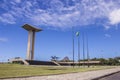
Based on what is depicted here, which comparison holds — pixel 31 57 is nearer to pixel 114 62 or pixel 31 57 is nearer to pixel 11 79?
pixel 114 62

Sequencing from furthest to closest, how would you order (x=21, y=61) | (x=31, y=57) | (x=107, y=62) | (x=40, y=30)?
(x=107, y=62), (x=40, y=30), (x=31, y=57), (x=21, y=61)

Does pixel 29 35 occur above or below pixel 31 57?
above

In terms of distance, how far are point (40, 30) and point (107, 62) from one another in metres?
42.7

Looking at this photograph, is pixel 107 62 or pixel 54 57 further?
pixel 54 57

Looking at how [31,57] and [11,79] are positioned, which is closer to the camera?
[11,79]

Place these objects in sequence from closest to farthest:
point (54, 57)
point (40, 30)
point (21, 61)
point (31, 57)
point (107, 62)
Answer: point (21, 61)
point (31, 57)
point (40, 30)
point (107, 62)
point (54, 57)

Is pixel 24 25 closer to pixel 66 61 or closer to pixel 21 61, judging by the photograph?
pixel 21 61

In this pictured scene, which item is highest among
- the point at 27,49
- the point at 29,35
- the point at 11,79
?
the point at 29,35

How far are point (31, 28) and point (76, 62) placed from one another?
125 feet

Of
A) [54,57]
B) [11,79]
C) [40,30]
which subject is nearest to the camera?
[11,79]

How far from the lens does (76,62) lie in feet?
420

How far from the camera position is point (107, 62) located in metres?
124

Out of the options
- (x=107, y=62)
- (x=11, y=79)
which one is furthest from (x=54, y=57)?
(x=11, y=79)

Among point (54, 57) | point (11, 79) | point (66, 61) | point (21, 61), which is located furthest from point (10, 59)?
point (11, 79)
